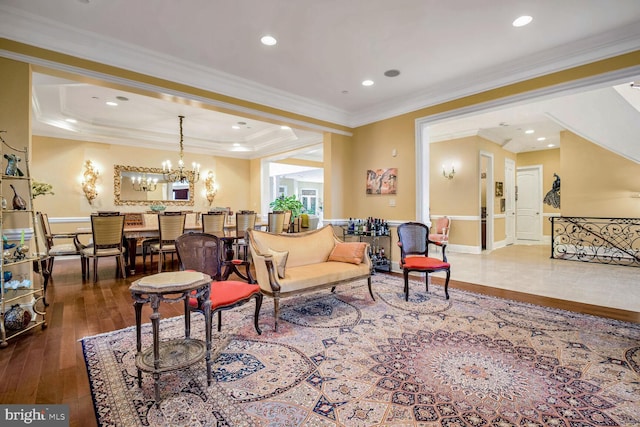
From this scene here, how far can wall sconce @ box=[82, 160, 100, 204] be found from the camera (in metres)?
6.88

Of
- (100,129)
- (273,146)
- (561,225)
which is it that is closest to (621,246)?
(561,225)

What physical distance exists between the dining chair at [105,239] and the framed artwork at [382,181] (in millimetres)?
4398

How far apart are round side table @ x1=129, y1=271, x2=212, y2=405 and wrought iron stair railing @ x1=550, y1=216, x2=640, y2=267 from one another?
7.08 m

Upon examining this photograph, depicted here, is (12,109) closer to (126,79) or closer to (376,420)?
(126,79)

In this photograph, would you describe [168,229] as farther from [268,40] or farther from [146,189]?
[268,40]

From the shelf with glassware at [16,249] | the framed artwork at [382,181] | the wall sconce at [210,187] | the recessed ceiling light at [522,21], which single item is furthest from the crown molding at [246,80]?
the wall sconce at [210,187]

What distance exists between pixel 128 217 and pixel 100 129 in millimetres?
2091

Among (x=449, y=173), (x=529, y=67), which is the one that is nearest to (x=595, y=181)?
(x=449, y=173)

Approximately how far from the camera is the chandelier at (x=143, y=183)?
7.59 meters

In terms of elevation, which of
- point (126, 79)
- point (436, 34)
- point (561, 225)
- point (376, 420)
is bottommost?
point (376, 420)

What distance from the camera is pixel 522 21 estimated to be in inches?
119

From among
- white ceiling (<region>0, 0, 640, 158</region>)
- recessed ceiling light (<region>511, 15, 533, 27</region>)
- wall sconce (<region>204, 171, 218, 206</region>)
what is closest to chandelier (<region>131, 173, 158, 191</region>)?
wall sconce (<region>204, 171, 218, 206</region>)

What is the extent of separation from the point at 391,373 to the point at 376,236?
345 cm

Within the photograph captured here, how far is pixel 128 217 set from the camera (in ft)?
24.0
